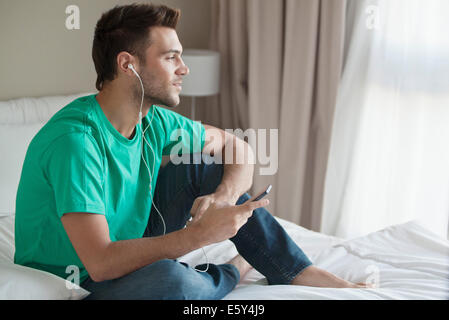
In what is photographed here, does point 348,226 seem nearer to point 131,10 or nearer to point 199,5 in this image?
point 199,5

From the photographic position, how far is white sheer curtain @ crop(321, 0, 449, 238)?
82.6 inches

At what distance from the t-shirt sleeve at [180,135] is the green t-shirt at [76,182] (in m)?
0.07

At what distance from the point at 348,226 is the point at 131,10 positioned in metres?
1.51

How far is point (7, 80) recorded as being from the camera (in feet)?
6.87

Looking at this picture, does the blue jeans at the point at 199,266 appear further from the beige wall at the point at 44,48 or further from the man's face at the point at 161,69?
the beige wall at the point at 44,48

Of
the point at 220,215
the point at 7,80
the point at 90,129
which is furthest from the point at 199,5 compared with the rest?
→ the point at 220,215

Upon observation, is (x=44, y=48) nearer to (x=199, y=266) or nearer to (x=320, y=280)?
(x=199, y=266)

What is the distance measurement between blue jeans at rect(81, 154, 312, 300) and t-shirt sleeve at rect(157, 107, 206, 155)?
61 mm

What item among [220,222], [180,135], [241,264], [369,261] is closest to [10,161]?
[180,135]

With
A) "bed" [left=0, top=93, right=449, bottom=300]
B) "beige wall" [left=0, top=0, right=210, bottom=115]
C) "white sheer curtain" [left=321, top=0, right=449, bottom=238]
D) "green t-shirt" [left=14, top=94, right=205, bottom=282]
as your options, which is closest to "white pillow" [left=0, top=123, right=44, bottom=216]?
"bed" [left=0, top=93, right=449, bottom=300]

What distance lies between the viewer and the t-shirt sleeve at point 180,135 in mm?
1603

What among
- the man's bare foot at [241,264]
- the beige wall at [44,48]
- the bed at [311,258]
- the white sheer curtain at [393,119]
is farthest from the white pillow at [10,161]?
the white sheer curtain at [393,119]

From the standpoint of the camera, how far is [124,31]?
1.40 meters

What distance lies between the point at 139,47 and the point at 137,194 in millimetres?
401
